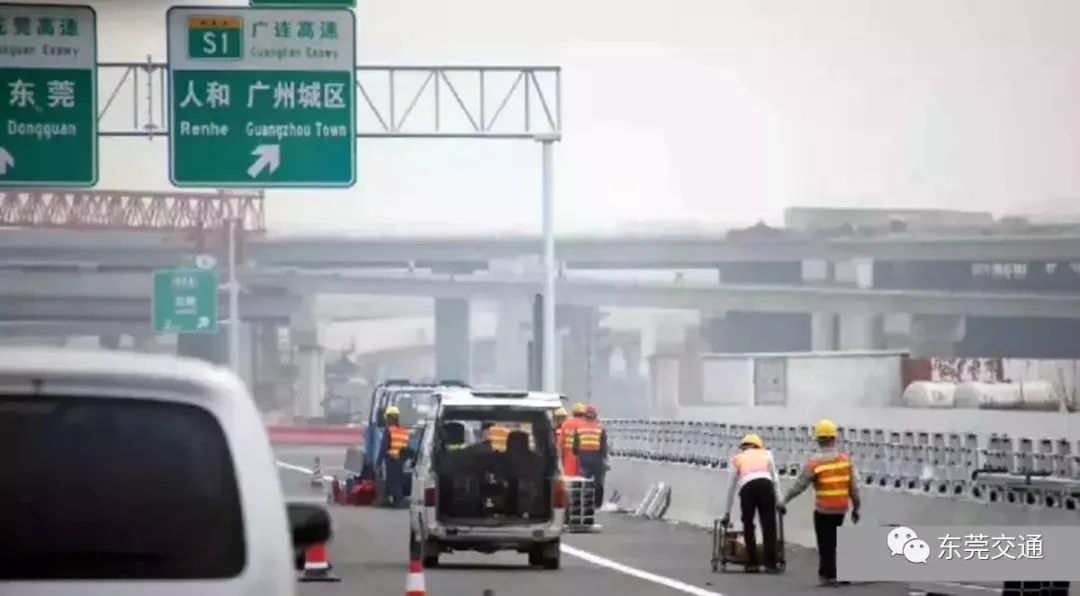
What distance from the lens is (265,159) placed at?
31.1m

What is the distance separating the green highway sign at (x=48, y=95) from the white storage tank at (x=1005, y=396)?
40534 mm

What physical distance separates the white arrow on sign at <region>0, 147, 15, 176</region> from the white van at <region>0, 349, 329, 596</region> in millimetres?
25735

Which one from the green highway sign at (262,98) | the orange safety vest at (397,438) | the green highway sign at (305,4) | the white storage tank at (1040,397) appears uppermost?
the green highway sign at (305,4)

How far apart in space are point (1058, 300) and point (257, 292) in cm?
2721

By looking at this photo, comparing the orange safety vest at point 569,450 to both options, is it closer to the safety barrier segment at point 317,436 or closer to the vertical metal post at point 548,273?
the vertical metal post at point 548,273

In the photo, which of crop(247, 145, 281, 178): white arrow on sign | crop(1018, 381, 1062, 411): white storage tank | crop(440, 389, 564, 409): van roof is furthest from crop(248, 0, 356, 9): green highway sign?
crop(1018, 381, 1062, 411): white storage tank

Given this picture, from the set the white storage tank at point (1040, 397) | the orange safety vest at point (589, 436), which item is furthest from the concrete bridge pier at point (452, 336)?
the orange safety vest at point (589, 436)

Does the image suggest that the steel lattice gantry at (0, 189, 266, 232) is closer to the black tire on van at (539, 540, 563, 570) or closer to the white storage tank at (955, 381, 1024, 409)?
the white storage tank at (955, 381, 1024, 409)

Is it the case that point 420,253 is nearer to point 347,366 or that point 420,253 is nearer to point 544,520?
point 347,366

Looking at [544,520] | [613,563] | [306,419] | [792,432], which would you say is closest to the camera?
[544,520]

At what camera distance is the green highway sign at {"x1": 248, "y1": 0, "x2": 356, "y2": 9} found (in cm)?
3016

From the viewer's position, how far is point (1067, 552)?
19047 millimetres

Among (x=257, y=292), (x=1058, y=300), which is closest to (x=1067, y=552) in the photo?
(x=257, y=292)

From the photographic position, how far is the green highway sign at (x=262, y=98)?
100 ft
